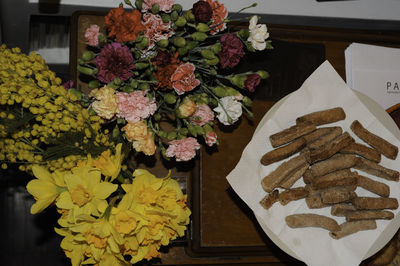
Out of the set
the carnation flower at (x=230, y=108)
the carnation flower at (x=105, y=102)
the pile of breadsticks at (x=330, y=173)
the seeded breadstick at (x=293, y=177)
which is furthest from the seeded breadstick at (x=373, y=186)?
the carnation flower at (x=105, y=102)

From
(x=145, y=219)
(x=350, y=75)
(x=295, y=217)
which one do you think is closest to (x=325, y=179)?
(x=295, y=217)

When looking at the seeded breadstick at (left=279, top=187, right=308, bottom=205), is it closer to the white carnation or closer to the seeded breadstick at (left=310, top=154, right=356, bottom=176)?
the seeded breadstick at (left=310, top=154, right=356, bottom=176)

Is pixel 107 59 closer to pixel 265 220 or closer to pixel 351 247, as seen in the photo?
pixel 265 220

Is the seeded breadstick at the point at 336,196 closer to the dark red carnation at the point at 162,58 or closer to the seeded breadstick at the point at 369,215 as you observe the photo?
the seeded breadstick at the point at 369,215

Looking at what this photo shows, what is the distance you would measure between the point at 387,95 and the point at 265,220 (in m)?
0.43

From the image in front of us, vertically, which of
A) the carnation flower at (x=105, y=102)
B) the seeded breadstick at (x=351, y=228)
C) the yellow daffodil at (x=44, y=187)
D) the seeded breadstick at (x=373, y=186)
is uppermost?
the carnation flower at (x=105, y=102)

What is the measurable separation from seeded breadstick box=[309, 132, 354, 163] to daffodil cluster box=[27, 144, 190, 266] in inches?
12.5

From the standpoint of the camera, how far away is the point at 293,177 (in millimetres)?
842

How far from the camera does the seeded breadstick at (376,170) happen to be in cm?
86

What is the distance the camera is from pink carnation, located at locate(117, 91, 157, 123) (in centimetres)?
68

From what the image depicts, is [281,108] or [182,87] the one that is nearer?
[182,87]

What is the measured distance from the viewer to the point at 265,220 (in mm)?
834

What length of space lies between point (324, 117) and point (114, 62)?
446 millimetres

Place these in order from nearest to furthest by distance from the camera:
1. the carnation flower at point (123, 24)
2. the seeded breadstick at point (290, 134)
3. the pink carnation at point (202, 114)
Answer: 1. the carnation flower at point (123, 24)
2. the pink carnation at point (202, 114)
3. the seeded breadstick at point (290, 134)
